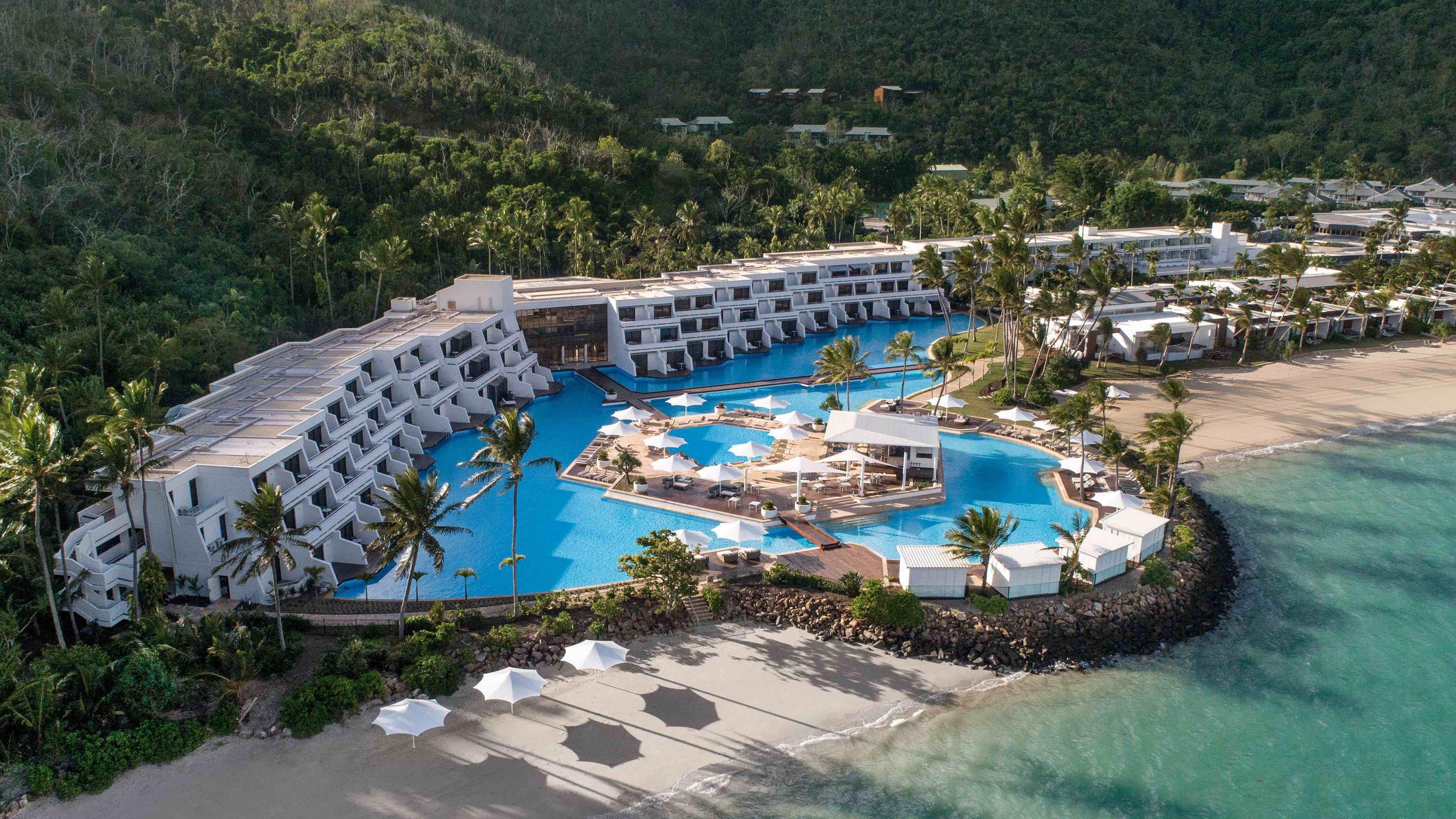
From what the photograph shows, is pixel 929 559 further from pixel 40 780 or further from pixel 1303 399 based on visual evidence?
pixel 1303 399

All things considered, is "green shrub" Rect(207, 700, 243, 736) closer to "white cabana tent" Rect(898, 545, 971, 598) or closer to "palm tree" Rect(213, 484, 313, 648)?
"palm tree" Rect(213, 484, 313, 648)

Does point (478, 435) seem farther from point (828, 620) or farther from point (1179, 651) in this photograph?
point (1179, 651)

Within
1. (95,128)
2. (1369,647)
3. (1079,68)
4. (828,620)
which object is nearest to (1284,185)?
(1079,68)

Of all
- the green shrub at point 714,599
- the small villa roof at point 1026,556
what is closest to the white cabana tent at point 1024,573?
the small villa roof at point 1026,556

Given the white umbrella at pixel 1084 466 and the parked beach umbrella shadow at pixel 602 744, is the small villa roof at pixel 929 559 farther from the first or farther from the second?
the parked beach umbrella shadow at pixel 602 744

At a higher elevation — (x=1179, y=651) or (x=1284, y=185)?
(x=1284, y=185)

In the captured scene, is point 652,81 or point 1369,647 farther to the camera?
point 652,81
